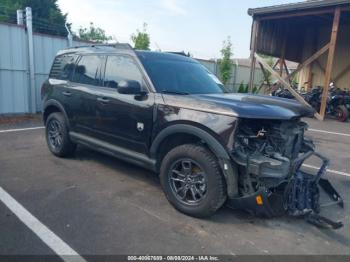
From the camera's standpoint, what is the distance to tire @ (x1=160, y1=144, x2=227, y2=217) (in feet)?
11.4

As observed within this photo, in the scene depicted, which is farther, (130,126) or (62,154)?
(62,154)

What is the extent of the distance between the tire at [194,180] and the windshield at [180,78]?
908mm

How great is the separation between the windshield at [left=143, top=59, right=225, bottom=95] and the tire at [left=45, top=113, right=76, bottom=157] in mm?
2028

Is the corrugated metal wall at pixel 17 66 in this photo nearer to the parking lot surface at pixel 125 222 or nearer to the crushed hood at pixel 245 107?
the parking lot surface at pixel 125 222

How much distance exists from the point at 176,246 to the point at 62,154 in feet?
10.8

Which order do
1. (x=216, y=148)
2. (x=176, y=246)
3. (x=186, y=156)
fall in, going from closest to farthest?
(x=176, y=246) < (x=216, y=148) < (x=186, y=156)

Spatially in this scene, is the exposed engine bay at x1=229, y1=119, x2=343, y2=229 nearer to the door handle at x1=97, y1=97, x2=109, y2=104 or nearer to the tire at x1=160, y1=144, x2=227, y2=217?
the tire at x1=160, y1=144, x2=227, y2=217

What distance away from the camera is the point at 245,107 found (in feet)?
11.3

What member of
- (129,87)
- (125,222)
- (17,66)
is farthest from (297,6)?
(125,222)

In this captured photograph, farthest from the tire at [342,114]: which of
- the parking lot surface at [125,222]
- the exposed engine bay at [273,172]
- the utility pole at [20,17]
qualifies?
the utility pole at [20,17]

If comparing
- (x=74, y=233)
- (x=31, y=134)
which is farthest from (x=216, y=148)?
(x=31, y=134)

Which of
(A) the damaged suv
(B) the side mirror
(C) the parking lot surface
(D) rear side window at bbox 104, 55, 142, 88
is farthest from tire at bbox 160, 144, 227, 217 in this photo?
(D) rear side window at bbox 104, 55, 142, 88

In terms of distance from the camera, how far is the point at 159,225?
139 inches

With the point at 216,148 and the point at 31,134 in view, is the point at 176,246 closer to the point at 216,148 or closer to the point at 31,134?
the point at 216,148
